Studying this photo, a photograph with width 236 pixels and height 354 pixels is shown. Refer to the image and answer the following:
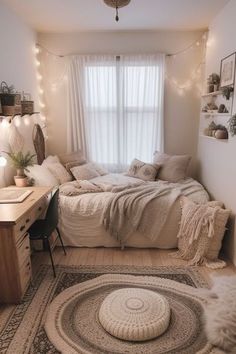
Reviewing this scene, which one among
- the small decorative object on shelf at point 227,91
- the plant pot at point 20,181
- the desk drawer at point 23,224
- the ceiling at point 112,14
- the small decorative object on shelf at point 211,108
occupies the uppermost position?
the ceiling at point 112,14

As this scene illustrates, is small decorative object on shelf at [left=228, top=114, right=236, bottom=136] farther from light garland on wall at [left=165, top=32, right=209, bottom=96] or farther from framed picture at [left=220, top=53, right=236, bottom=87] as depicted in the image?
light garland on wall at [left=165, top=32, right=209, bottom=96]

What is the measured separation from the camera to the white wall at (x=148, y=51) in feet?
12.9

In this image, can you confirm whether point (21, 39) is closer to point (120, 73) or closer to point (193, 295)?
point (120, 73)

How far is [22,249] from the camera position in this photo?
7.13ft

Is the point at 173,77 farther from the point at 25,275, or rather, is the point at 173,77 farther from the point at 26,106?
the point at 25,275

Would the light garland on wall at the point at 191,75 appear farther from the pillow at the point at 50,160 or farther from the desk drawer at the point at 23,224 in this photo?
the desk drawer at the point at 23,224

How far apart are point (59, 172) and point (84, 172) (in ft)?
1.19

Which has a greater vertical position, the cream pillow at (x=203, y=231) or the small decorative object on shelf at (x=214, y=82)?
the small decorative object on shelf at (x=214, y=82)

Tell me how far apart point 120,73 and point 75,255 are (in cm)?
272

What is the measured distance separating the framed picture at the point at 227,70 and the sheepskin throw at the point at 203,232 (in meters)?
1.38

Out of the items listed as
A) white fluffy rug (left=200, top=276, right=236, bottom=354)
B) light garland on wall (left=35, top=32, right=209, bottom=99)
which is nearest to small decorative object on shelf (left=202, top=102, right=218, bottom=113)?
light garland on wall (left=35, top=32, right=209, bottom=99)

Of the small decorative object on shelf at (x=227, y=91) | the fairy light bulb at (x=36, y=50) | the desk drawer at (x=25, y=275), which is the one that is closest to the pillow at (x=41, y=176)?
the desk drawer at (x=25, y=275)

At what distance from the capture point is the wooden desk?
1989 millimetres

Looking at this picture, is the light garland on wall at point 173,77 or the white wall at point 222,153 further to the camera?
the light garland on wall at point 173,77
